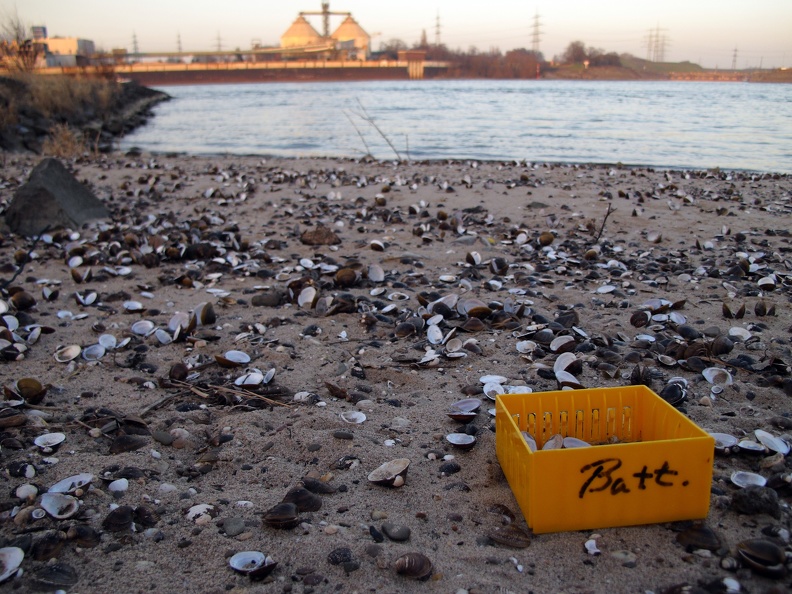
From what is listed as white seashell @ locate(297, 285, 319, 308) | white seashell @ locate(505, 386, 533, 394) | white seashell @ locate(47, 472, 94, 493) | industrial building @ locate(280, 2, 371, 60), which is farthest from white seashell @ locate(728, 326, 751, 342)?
industrial building @ locate(280, 2, 371, 60)

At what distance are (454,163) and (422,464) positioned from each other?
34.6 ft

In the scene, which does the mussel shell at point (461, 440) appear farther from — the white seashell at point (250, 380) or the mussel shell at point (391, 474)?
the white seashell at point (250, 380)

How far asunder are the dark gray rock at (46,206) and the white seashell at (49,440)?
442 cm

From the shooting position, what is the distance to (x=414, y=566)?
1652 mm

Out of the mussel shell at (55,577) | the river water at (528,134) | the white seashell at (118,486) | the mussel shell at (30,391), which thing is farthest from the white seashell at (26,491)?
the river water at (528,134)

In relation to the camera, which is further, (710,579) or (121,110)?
(121,110)

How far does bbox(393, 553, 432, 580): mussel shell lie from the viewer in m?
1.64

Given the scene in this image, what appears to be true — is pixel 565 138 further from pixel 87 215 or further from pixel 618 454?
pixel 618 454

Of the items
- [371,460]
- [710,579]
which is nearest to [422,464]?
[371,460]

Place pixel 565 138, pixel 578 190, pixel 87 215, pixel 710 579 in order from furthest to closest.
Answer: pixel 565 138
pixel 578 190
pixel 87 215
pixel 710 579

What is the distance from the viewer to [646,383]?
273 centimetres

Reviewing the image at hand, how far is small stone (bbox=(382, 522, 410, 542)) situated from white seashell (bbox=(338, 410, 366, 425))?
716 mm

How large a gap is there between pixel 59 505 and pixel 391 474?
110cm

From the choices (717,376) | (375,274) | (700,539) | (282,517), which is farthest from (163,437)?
(717,376)
